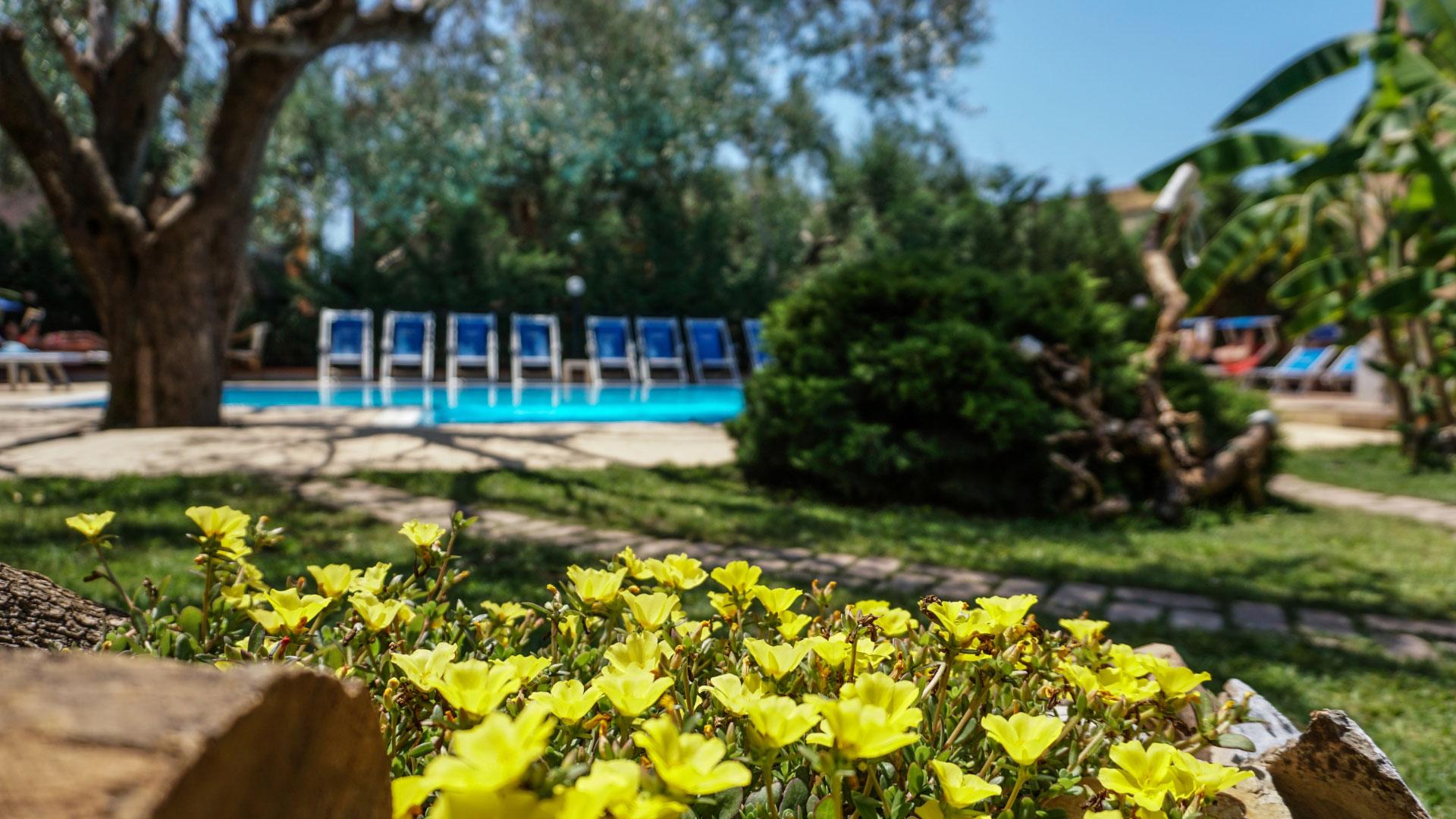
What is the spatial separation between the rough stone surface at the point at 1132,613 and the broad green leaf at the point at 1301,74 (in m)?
4.02

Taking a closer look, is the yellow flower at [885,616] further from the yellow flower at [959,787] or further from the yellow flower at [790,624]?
the yellow flower at [959,787]

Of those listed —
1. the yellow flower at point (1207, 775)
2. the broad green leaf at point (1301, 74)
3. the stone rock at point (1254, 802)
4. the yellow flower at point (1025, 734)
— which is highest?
the broad green leaf at point (1301, 74)

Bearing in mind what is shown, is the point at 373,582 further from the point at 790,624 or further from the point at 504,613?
the point at 790,624

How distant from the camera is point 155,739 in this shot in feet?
1.59

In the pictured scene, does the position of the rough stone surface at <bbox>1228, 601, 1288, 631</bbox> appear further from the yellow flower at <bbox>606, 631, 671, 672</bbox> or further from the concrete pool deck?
the concrete pool deck

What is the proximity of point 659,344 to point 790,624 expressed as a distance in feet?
51.1

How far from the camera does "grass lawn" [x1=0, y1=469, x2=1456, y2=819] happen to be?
256cm

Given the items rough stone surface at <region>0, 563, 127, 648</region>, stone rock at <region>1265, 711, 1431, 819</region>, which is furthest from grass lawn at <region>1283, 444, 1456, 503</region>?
rough stone surface at <region>0, 563, 127, 648</region>

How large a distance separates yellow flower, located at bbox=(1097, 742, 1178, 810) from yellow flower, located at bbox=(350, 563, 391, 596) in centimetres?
93

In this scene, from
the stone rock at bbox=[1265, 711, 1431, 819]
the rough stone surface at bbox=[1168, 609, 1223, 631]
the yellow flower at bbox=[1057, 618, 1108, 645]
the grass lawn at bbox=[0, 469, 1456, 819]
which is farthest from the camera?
the rough stone surface at bbox=[1168, 609, 1223, 631]

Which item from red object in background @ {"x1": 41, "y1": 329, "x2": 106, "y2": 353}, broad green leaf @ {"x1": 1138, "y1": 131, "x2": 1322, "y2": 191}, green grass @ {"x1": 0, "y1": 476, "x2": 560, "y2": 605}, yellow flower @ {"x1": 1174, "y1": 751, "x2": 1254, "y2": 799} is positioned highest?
broad green leaf @ {"x1": 1138, "y1": 131, "x2": 1322, "y2": 191}

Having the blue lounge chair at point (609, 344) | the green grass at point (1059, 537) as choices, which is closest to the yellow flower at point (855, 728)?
the green grass at point (1059, 537)

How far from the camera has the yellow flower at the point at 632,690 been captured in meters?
0.79

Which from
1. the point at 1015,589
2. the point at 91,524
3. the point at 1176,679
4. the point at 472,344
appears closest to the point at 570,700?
the point at 1176,679
